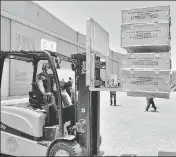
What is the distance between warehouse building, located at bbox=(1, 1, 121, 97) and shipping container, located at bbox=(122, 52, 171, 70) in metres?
11.7

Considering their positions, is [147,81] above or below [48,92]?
above

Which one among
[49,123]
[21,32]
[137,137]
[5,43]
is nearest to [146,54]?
[49,123]

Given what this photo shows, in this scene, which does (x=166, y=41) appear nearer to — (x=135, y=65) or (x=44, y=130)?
(x=135, y=65)

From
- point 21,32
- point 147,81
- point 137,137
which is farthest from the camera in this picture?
point 21,32

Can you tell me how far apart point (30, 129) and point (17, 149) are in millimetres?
422

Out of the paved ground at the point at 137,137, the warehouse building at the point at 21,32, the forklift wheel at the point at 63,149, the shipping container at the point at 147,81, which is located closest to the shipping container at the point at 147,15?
the shipping container at the point at 147,81

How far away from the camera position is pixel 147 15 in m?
4.90

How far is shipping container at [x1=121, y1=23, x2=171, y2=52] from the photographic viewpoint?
15.7 feet

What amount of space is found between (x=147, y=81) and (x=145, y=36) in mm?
794

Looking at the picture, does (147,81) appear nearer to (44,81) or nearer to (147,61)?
(147,61)

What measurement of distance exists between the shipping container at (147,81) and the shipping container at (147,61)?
0.32 feet

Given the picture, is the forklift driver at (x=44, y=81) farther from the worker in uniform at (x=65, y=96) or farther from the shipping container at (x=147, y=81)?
the shipping container at (x=147, y=81)

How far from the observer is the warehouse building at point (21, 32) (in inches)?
761

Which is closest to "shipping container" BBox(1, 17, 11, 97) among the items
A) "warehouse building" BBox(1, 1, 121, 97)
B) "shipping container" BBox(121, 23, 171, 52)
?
"warehouse building" BBox(1, 1, 121, 97)
